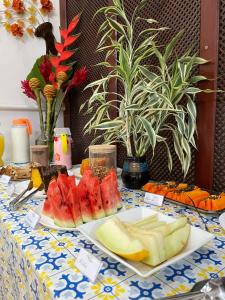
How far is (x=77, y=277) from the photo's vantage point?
19.0 inches

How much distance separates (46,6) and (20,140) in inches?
38.4

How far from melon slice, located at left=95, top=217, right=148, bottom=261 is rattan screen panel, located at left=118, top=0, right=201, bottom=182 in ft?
2.08

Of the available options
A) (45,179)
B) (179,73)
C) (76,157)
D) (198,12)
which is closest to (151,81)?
(179,73)

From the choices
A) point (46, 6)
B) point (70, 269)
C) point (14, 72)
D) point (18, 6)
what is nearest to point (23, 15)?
point (18, 6)

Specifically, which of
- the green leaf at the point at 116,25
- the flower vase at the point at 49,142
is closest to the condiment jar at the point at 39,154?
the flower vase at the point at 49,142

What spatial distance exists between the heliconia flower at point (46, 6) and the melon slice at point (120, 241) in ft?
5.61

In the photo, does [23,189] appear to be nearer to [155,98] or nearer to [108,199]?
[108,199]

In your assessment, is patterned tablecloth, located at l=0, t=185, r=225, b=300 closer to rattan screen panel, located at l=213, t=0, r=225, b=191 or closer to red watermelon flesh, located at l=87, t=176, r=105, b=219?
red watermelon flesh, located at l=87, t=176, r=105, b=219

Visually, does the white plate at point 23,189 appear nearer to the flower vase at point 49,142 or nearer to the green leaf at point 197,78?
the flower vase at point 49,142

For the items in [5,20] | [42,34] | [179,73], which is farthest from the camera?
[42,34]

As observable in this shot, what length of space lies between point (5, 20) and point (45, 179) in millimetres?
1252

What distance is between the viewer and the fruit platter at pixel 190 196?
787mm

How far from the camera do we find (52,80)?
152 cm

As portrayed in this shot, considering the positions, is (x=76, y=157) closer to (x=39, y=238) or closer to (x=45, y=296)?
(x=39, y=238)
